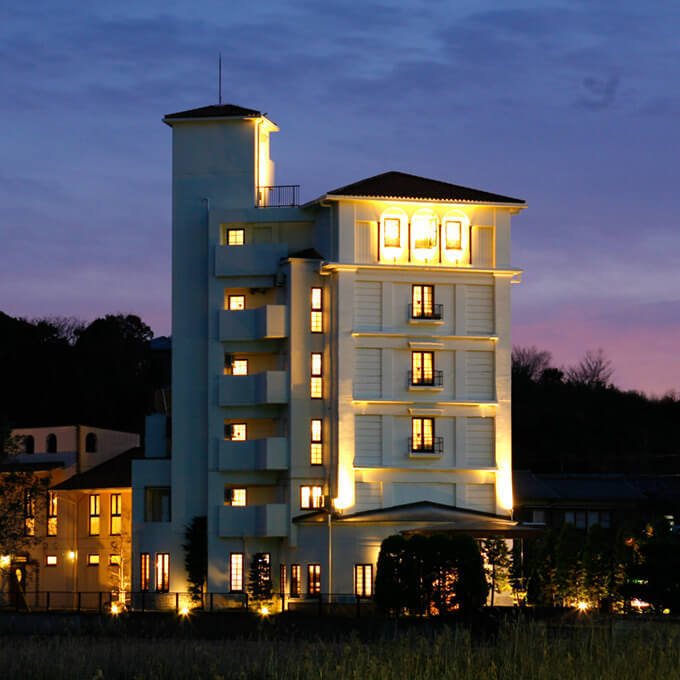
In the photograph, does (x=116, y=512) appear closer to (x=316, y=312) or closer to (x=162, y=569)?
(x=162, y=569)

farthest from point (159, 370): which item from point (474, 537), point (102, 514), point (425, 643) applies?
point (425, 643)

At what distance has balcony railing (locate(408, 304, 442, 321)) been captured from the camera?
59750mm

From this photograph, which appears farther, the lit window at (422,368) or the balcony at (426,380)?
the lit window at (422,368)

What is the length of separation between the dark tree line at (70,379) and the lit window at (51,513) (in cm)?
1996

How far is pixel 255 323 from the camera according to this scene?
198 ft

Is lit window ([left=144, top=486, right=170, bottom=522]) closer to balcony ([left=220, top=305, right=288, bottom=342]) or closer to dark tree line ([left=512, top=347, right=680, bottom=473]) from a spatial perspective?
balcony ([left=220, top=305, right=288, bottom=342])

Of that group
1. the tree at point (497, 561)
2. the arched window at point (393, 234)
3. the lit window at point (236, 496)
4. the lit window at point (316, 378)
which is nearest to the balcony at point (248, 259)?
the lit window at point (316, 378)

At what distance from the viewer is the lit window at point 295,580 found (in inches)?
2267

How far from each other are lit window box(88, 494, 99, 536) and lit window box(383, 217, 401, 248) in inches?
774

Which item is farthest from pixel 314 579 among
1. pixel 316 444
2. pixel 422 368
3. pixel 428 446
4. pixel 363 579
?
pixel 422 368

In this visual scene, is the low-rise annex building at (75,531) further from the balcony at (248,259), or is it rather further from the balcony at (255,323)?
the balcony at (248,259)

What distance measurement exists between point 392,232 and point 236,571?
14665 millimetres

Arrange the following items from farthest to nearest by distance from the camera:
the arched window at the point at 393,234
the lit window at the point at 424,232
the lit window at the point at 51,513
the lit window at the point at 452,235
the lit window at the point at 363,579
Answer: the lit window at the point at 51,513 → the lit window at the point at 452,235 → the lit window at the point at 424,232 → the arched window at the point at 393,234 → the lit window at the point at 363,579

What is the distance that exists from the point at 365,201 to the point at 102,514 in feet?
67.1
